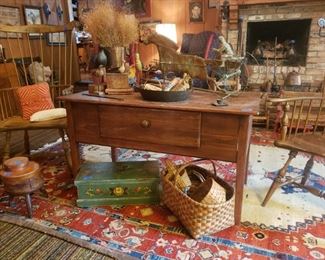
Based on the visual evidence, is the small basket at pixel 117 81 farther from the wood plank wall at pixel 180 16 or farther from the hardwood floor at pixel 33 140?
the wood plank wall at pixel 180 16

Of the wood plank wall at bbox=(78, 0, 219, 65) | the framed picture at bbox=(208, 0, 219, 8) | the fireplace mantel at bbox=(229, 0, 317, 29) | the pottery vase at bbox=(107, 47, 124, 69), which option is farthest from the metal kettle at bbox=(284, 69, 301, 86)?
the pottery vase at bbox=(107, 47, 124, 69)

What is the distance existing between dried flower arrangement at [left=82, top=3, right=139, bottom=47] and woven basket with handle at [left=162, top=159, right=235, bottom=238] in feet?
2.99

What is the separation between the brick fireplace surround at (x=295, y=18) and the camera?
3666 mm

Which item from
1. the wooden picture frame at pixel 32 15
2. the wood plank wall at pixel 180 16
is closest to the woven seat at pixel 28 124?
the wooden picture frame at pixel 32 15

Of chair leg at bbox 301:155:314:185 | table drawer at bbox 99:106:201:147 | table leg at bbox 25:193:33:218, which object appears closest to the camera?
table drawer at bbox 99:106:201:147

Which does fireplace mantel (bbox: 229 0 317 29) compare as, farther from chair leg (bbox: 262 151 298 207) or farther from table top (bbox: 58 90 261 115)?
chair leg (bbox: 262 151 298 207)

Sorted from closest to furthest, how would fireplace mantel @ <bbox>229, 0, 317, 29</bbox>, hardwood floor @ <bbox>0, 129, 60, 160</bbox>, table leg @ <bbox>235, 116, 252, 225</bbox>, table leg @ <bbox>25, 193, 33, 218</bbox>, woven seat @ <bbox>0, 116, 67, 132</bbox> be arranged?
table leg @ <bbox>235, 116, 252, 225</bbox>, table leg @ <bbox>25, 193, 33, 218</bbox>, woven seat @ <bbox>0, 116, 67, 132</bbox>, hardwood floor @ <bbox>0, 129, 60, 160</bbox>, fireplace mantel @ <bbox>229, 0, 317, 29</bbox>

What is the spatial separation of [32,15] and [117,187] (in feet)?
11.3

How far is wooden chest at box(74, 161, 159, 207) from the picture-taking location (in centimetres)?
176

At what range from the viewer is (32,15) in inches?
160

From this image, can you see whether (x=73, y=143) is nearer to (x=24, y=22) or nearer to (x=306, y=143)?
(x=306, y=143)

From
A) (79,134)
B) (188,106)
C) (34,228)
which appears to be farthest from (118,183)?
A: (188,106)

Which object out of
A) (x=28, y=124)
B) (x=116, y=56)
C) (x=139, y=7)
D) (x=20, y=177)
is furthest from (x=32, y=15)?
(x=20, y=177)

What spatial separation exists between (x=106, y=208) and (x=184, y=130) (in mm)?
750
